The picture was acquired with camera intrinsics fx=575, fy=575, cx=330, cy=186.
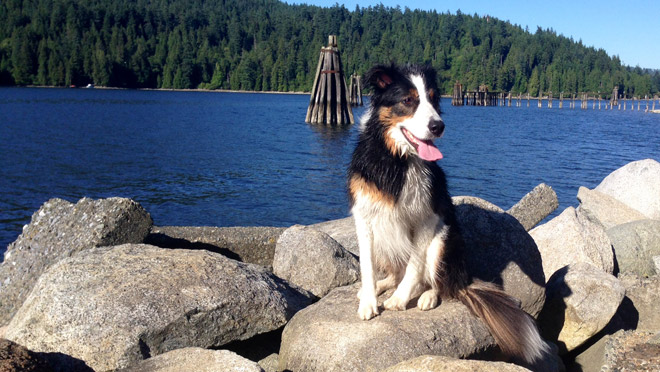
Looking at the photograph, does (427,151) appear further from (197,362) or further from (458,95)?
(458,95)

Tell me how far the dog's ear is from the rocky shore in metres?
1.94

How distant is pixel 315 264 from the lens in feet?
21.9

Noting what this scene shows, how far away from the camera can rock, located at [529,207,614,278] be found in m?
7.79

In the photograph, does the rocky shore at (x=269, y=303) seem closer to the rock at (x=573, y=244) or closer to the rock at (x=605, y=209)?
the rock at (x=573, y=244)

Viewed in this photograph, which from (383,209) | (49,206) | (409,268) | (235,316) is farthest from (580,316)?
(49,206)

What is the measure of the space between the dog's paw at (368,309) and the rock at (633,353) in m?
1.95

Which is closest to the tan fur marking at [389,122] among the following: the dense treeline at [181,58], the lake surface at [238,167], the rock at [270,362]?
the rock at [270,362]

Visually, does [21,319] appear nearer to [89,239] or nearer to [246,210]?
[89,239]

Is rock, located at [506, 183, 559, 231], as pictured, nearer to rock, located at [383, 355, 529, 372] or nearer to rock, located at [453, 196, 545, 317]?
rock, located at [453, 196, 545, 317]

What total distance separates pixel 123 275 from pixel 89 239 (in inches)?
56.7

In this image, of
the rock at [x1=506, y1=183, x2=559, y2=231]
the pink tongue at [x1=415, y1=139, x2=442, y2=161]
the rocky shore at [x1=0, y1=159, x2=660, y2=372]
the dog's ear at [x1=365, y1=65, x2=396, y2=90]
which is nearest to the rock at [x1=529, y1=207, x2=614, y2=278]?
the rocky shore at [x1=0, y1=159, x2=660, y2=372]

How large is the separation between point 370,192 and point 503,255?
217 centimetres

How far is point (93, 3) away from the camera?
195m

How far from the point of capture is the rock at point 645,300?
6.82 meters
